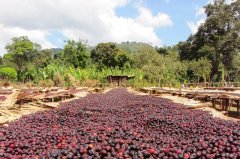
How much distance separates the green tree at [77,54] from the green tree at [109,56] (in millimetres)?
6050

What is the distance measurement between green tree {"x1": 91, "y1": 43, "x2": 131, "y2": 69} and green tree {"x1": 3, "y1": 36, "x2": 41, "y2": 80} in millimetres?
16049

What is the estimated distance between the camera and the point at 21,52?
68250 millimetres

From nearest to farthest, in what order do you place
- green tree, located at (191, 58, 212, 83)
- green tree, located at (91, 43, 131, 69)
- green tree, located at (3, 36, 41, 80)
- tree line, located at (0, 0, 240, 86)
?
tree line, located at (0, 0, 240, 86), green tree, located at (191, 58, 212, 83), green tree, located at (91, 43, 131, 69), green tree, located at (3, 36, 41, 80)

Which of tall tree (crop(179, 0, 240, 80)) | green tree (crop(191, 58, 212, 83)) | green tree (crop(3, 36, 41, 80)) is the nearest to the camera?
green tree (crop(191, 58, 212, 83))

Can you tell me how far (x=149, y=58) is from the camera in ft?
166

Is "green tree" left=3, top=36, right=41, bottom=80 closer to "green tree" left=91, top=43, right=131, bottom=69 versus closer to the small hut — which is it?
"green tree" left=91, top=43, right=131, bottom=69

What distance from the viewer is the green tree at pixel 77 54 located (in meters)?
52.6

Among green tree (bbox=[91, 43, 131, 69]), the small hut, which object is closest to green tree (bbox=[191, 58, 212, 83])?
the small hut

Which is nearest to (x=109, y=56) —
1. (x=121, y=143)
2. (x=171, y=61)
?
(x=171, y=61)

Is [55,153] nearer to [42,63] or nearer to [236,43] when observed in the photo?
[236,43]

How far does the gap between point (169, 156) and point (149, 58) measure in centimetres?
4694

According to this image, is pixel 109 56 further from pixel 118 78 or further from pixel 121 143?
pixel 121 143

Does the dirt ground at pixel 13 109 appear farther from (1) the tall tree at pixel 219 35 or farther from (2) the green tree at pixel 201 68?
(1) the tall tree at pixel 219 35

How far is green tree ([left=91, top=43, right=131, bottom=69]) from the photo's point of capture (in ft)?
191
